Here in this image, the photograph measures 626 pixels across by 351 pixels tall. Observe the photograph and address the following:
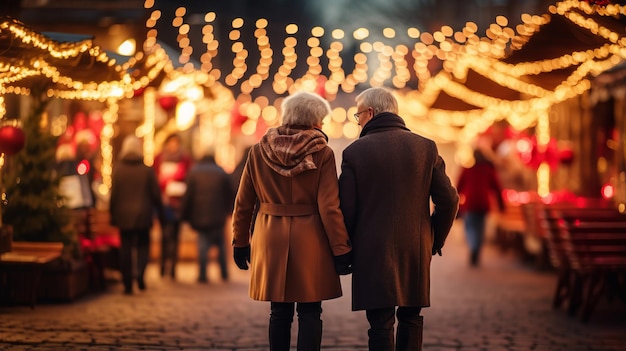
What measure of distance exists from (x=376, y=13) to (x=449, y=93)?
1869cm

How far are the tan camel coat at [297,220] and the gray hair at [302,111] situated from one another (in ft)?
0.19

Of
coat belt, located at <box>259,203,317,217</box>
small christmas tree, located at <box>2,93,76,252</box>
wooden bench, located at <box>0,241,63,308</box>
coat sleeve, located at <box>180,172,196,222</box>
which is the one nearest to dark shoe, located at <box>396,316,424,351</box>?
coat belt, located at <box>259,203,317,217</box>

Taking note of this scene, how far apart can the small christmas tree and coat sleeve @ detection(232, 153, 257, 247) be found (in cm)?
568

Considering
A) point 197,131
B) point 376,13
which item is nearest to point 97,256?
point 197,131

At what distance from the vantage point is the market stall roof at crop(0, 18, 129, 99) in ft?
33.1

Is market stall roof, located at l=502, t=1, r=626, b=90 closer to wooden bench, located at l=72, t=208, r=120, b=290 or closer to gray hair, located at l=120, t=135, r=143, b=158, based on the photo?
gray hair, located at l=120, t=135, r=143, b=158

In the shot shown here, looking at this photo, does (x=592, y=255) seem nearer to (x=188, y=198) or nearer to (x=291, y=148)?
(x=291, y=148)

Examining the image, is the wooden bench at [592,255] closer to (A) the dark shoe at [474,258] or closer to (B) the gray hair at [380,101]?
(B) the gray hair at [380,101]

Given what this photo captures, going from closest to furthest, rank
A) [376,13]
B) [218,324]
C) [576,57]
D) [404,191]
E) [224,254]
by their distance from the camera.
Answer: [404,191] < [218,324] < [576,57] < [224,254] < [376,13]

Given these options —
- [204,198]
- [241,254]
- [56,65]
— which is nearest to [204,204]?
[204,198]

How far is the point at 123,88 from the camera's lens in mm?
14516

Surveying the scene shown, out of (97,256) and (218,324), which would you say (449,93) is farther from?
(218,324)

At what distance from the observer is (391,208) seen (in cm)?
714

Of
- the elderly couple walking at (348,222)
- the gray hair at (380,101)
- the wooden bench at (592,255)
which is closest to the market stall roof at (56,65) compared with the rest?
the elderly couple walking at (348,222)
